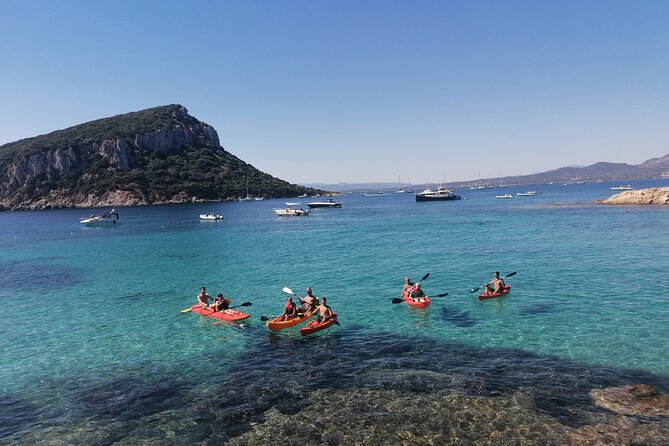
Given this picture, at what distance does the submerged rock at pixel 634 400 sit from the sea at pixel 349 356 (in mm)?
499

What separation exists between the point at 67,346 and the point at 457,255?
37.5 metres

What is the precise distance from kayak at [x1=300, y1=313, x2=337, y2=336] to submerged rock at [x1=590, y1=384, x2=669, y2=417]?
12.8m

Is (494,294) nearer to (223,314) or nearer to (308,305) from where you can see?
(308,305)

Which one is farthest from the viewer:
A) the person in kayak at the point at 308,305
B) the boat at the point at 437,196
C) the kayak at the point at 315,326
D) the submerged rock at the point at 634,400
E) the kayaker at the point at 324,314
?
the boat at the point at 437,196

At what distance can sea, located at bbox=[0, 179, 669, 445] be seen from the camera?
547 inches

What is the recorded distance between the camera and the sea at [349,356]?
13906 millimetres

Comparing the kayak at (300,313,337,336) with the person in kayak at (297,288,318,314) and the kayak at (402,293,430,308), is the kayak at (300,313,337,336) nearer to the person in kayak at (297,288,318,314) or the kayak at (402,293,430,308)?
the person in kayak at (297,288,318,314)

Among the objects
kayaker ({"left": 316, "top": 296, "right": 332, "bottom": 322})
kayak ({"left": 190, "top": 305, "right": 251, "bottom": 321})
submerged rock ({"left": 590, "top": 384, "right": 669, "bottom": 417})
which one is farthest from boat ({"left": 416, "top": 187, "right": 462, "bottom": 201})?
submerged rock ({"left": 590, "top": 384, "right": 669, "bottom": 417})

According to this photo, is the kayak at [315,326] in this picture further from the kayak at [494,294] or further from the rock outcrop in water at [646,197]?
the rock outcrop in water at [646,197]

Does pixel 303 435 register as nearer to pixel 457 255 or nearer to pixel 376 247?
pixel 457 255

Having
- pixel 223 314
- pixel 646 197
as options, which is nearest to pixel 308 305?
pixel 223 314

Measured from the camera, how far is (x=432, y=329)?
2323 centimetres

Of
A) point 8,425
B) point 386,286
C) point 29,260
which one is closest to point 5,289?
point 29,260

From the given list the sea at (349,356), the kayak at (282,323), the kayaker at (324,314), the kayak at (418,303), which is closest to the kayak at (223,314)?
the sea at (349,356)
